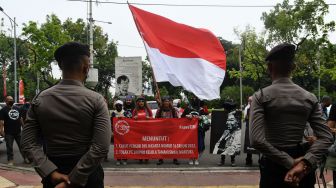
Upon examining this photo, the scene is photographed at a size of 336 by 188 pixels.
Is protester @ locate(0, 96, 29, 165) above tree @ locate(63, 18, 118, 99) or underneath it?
underneath

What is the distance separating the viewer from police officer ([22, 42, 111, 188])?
3236 millimetres

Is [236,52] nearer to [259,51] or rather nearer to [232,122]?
[259,51]

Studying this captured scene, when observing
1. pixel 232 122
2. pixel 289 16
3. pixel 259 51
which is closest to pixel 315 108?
pixel 232 122

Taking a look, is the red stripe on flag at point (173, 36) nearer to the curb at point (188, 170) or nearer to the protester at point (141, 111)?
the protester at point (141, 111)

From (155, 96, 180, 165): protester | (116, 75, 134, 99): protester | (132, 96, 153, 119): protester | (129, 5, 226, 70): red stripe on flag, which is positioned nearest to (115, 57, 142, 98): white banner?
(116, 75, 134, 99): protester

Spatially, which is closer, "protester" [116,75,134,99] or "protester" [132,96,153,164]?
"protester" [132,96,153,164]

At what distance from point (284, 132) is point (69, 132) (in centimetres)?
154

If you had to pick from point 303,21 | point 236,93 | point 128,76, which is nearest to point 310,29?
point 303,21

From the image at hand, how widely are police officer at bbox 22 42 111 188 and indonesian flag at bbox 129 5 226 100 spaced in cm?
649

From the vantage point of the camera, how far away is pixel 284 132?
3.51 meters

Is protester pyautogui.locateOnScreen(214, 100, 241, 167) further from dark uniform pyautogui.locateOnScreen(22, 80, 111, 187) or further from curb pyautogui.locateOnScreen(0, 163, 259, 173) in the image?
dark uniform pyautogui.locateOnScreen(22, 80, 111, 187)

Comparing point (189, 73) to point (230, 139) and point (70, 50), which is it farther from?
point (70, 50)

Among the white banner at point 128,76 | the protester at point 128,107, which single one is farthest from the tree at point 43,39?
the protester at point 128,107

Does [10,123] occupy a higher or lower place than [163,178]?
higher
